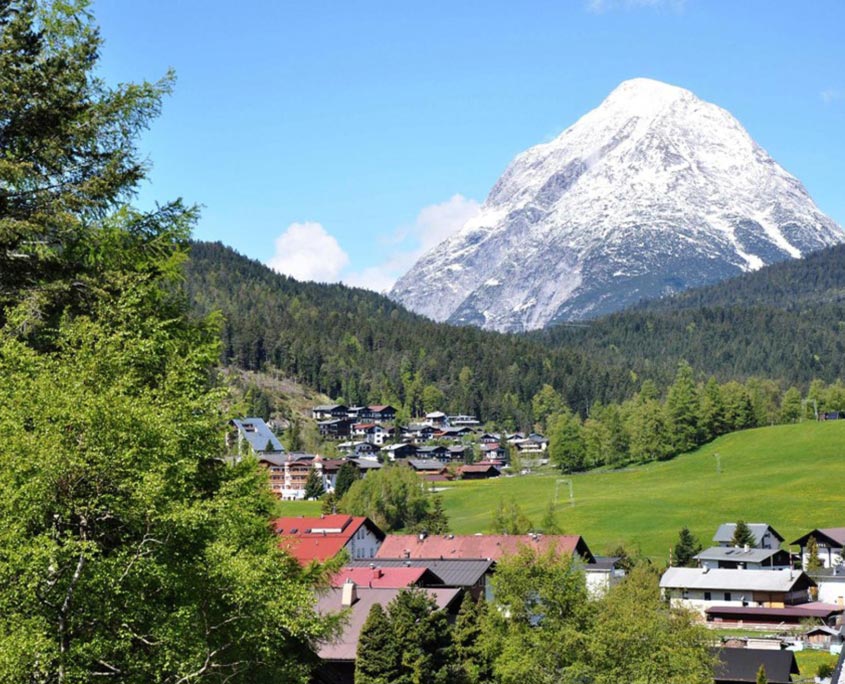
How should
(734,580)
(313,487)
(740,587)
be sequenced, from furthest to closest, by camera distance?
(313,487) < (734,580) < (740,587)

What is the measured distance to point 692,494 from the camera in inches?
5989

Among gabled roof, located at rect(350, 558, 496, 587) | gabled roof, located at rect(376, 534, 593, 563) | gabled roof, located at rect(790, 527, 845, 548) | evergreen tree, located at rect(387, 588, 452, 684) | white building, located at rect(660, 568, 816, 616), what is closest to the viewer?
evergreen tree, located at rect(387, 588, 452, 684)

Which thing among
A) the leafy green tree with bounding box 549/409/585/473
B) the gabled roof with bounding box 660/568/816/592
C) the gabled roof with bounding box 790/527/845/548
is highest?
the leafy green tree with bounding box 549/409/585/473

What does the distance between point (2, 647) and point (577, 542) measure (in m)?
82.5

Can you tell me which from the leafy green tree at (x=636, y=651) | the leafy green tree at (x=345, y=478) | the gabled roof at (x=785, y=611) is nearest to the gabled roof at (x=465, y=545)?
the gabled roof at (x=785, y=611)

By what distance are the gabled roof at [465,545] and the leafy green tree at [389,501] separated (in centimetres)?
3181

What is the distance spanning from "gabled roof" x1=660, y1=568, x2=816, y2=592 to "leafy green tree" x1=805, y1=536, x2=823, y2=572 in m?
5.24

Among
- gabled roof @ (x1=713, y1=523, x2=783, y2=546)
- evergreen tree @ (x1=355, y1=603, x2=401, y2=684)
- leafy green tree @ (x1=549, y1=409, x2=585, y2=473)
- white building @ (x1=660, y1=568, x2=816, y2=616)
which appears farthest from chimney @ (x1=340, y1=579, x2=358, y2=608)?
leafy green tree @ (x1=549, y1=409, x2=585, y2=473)

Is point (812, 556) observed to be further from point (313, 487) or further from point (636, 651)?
point (313, 487)

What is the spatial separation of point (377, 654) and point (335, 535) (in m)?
43.5

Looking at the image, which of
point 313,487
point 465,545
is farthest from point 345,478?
point 465,545

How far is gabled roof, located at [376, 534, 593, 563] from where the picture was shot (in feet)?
301

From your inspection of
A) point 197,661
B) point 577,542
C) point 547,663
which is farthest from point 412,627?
point 577,542

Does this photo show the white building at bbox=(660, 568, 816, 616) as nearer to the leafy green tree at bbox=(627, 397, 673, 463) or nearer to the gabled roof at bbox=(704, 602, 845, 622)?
the gabled roof at bbox=(704, 602, 845, 622)
